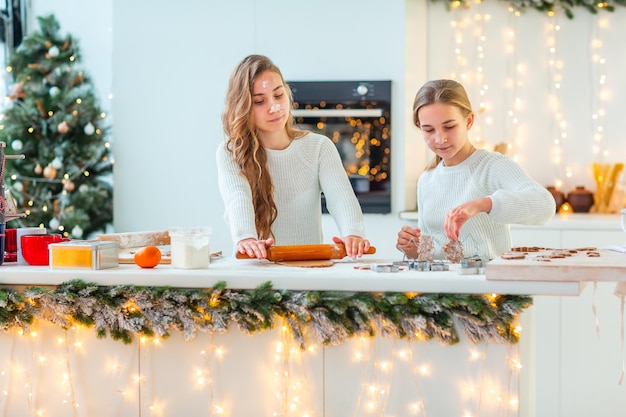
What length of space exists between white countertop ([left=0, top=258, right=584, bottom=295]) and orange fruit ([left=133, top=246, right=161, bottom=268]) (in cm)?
2

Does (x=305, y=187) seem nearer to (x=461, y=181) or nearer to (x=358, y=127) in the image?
(x=461, y=181)

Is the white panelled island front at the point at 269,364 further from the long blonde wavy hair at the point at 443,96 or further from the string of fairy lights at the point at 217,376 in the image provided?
the long blonde wavy hair at the point at 443,96

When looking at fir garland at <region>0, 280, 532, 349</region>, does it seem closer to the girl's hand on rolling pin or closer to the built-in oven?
the girl's hand on rolling pin

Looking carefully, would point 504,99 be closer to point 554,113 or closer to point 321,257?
point 554,113

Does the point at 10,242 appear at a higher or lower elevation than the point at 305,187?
lower

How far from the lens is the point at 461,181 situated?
2549 mm

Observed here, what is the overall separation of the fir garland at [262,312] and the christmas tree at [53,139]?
7.93 ft

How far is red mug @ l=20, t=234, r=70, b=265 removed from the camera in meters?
2.26

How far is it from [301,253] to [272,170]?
48 cm

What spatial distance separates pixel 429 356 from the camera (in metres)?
1.98

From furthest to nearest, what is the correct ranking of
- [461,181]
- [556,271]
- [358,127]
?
[358,127]
[461,181]
[556,271]

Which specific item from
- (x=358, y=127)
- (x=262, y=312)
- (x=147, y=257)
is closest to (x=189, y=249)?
(x=147, y=257)

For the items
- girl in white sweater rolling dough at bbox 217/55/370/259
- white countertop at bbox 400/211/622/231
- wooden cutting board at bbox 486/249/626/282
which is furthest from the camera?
white countertop at bbox 400/211/622/231

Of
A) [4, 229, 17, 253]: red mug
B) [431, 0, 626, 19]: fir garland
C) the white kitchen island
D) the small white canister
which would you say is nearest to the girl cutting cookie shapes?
the white kitchen island
